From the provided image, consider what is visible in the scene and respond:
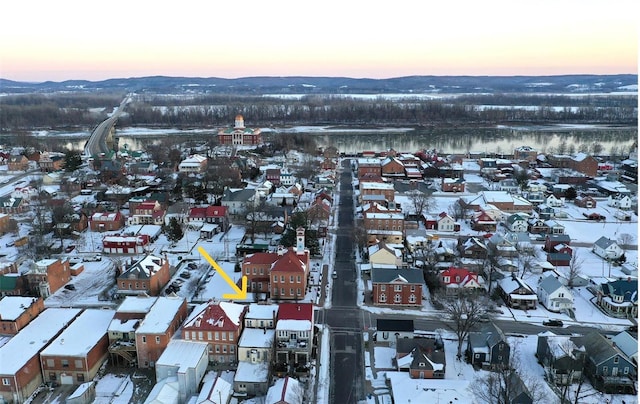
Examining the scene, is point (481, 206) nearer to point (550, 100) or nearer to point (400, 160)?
point (400, 160)

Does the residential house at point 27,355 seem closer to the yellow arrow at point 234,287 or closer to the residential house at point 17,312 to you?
the residential house at point 17,312

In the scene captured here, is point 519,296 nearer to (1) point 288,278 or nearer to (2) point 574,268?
(2) point 574,268

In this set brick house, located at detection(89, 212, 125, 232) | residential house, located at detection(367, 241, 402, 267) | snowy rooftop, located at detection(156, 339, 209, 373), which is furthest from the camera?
brick house, located at detection(89, 212, 125, 232)

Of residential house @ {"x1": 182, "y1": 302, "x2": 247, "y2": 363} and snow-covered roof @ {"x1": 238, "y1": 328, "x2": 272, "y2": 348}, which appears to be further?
residential house @ {"x1": 182, "y1": 302, "x2": 247, "y2": 363}

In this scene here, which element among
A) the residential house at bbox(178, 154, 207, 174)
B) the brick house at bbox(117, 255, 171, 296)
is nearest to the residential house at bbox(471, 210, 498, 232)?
the brick house at bbox(117, 255, 171, 296)

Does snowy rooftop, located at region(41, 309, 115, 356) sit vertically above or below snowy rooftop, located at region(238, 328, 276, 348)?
above

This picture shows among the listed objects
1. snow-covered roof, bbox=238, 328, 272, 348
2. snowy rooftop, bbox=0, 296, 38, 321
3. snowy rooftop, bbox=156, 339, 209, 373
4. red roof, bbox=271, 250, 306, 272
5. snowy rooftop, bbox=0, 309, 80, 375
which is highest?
red roof, bbox=271, 250, 306, 272

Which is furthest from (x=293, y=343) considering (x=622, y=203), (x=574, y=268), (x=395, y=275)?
(x=622, y=203)

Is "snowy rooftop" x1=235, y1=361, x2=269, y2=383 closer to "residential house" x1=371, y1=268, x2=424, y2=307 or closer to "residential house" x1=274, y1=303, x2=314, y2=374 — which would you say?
"residential house" x1=274, y1=303, x2=314, y2=374

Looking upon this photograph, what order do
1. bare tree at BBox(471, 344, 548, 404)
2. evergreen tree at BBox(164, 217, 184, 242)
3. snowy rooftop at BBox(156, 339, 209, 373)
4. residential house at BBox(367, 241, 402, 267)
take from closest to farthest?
bare tree at BBox(471, 344, 548, 404) < snowy rooftop at BBox(156, 339, 209, 373) < residential house at BBox(367, 241, 402, 267) < evergreen tree at BBox(164, 217, 184, 242)
